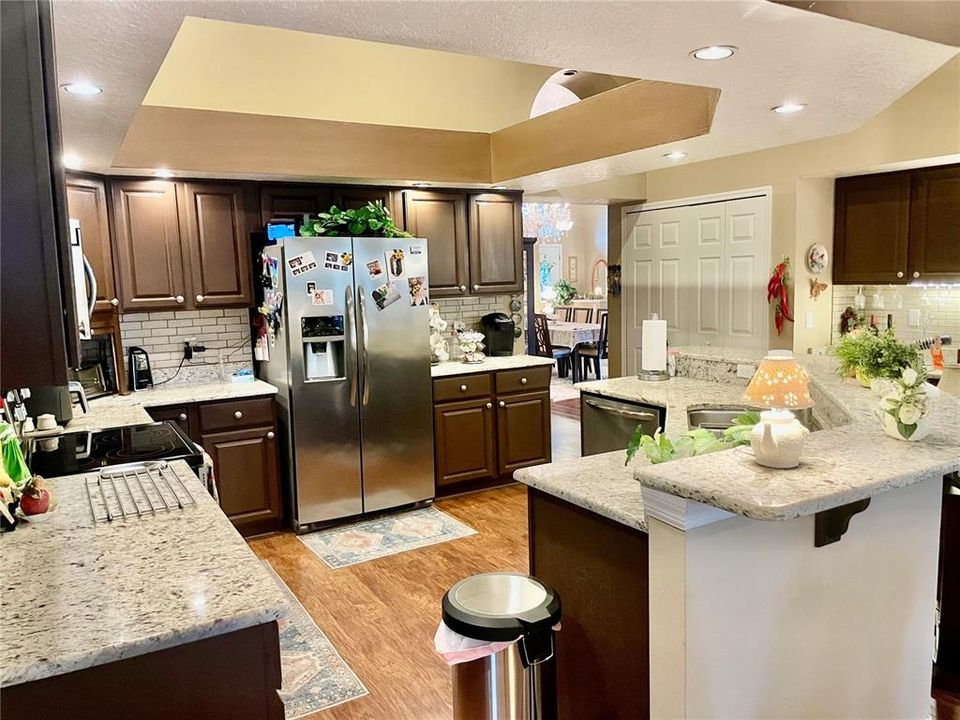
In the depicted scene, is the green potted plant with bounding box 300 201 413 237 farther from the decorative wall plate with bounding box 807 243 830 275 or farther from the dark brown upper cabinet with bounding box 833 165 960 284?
the dark brown upper cabinet with bounding box 833 165 960 284

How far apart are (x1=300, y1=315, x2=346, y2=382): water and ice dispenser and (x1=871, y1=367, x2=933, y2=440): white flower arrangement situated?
2.97 m

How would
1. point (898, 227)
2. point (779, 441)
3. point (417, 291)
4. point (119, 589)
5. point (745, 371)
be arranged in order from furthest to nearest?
point (898, 227) < point (417, 291) < point (745, 371) < point (779, 441) < point (119, 589)

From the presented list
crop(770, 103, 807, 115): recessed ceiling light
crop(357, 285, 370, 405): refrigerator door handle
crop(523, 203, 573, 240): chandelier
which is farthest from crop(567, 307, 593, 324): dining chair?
crop(770, 103, 807, 115): recessed ceiling light

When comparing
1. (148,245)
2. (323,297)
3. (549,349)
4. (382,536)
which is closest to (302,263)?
(323,297)

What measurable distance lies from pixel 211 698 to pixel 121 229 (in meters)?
3.21

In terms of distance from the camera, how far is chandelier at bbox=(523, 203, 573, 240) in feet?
39.3

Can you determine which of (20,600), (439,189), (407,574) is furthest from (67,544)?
(439,189)

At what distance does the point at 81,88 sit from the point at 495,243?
325 centimetres

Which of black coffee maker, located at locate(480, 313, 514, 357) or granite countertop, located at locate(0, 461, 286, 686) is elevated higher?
black coffee maker, located at locate(480, 313, 514, 357)

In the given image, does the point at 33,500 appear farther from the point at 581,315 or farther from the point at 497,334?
the point at 581,315

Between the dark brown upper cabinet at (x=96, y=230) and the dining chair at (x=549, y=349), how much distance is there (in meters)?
→ 6.05

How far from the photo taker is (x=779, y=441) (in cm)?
166

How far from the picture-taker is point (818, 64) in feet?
7.18

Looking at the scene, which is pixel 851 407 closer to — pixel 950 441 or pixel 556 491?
pixel 950 441
